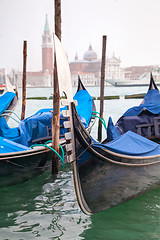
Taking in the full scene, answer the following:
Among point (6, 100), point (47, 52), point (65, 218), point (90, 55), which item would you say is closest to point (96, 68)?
point (90, 55)

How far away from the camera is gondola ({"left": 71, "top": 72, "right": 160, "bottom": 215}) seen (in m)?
2.03

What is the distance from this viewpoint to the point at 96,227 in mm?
2186

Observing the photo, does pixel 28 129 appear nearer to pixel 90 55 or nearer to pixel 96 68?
pixel 96 68

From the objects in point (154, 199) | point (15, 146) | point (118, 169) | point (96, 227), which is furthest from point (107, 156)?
point (15, 146)

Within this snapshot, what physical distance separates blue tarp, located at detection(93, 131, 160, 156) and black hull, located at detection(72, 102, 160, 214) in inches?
1.6

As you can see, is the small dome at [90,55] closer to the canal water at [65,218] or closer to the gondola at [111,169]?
the canal water at [65,218]

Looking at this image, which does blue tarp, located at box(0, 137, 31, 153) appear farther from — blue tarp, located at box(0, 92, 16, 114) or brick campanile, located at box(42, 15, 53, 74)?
brick campanile, located at box(42, 15, 53, 74)

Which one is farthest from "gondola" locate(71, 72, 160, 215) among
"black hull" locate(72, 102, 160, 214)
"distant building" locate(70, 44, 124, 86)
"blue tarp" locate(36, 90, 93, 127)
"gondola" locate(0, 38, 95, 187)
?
"distant building" locate(70, 44, 124, 86)

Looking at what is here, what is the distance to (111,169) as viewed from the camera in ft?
7.10

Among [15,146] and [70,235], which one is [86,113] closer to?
[15,146]

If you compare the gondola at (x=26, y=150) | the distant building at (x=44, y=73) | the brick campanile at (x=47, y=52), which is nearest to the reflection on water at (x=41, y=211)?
the gondola at (x=26, y=150)

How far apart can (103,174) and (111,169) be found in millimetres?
60

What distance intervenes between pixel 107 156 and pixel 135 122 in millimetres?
1526

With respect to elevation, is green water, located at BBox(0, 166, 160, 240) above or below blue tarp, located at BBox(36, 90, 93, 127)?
below
